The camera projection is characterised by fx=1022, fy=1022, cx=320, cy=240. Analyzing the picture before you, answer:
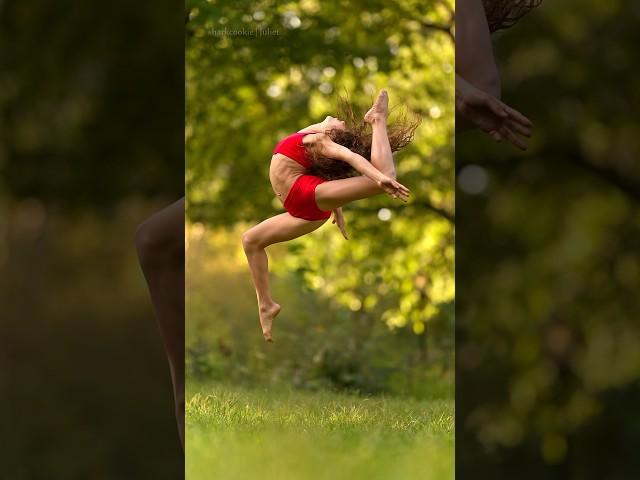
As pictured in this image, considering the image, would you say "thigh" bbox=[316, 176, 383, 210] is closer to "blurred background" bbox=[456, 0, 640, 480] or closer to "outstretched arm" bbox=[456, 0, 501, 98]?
"outstretched arm" bbox=[456, 0, 501, 98]

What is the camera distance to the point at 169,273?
5.29 meters

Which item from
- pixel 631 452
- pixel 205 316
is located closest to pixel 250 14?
pixel 205 316

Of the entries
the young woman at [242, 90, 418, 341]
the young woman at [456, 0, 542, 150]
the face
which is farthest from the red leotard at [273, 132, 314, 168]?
the young woman at [456, 0, 542, 150]

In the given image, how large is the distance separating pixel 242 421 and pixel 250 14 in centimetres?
193

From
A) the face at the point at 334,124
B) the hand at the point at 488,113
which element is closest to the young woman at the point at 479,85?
the hand at the point at 488,113

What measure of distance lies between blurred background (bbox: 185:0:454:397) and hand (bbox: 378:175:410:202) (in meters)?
0.40

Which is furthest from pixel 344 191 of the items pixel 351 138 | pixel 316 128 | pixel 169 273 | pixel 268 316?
pixel 169 273

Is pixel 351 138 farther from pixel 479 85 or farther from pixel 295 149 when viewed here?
pixel 479 85

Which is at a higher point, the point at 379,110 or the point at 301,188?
the point at 379,110

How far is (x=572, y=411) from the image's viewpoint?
7.01 m

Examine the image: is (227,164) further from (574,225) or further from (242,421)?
(574,225)

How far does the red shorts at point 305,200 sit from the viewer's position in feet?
15.4

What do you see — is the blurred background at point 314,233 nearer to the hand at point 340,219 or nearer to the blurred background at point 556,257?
the hand at point 340,219

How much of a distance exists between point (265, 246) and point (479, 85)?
1.33 metres
